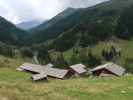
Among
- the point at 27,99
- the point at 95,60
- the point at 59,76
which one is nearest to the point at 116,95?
the point at 27,99

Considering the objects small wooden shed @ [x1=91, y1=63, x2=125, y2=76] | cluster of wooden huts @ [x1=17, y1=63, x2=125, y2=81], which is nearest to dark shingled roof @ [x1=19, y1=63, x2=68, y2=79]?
cluster of wooden huts @ [x1=17, y1=63, x2=125, y2=81]

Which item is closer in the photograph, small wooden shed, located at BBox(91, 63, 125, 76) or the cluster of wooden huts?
the cluster of wooden huts

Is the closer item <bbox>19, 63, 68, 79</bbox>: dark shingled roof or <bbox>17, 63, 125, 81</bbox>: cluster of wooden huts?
<bbox>19, 63, 68, 79</bbox>: dark shingled roof

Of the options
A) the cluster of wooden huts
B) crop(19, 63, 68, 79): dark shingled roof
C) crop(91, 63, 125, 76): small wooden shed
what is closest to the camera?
crop(19, 63, 68, 79): dark shingled roof

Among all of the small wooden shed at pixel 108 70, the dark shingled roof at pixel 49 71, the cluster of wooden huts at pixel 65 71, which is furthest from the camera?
the small wooden shed at pixel 108 70

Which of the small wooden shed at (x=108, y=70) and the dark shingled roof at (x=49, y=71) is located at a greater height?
the dark shingled roof at (x=49, y=71)

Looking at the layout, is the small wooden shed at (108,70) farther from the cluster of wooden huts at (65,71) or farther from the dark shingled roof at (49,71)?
the dark shingled roof at (49,71)

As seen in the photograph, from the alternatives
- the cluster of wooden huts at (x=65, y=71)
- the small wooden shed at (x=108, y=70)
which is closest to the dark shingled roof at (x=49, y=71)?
the cluster of wooden huts at (x=65, y=71)

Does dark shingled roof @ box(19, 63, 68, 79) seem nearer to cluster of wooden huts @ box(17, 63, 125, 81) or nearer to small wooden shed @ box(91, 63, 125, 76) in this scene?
cluster of wooden huts @ box(17, 63, 125, 81)

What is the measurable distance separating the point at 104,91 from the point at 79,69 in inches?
3037

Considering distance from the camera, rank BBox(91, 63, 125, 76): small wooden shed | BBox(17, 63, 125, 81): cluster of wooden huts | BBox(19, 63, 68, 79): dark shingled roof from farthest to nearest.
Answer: BBox(91, 63, 125, 76): small wooden shed → BBox(17, 63, 125, 81): cluster of wooden huts → BBox(19, 63, 68, 79): dark shingled roof

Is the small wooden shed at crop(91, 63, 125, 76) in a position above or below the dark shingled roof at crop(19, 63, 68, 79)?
below

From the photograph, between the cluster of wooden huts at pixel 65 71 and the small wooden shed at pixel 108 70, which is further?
the small wooden shed at pixel 108 70

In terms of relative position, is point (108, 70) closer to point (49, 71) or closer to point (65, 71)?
point (65, 71)
